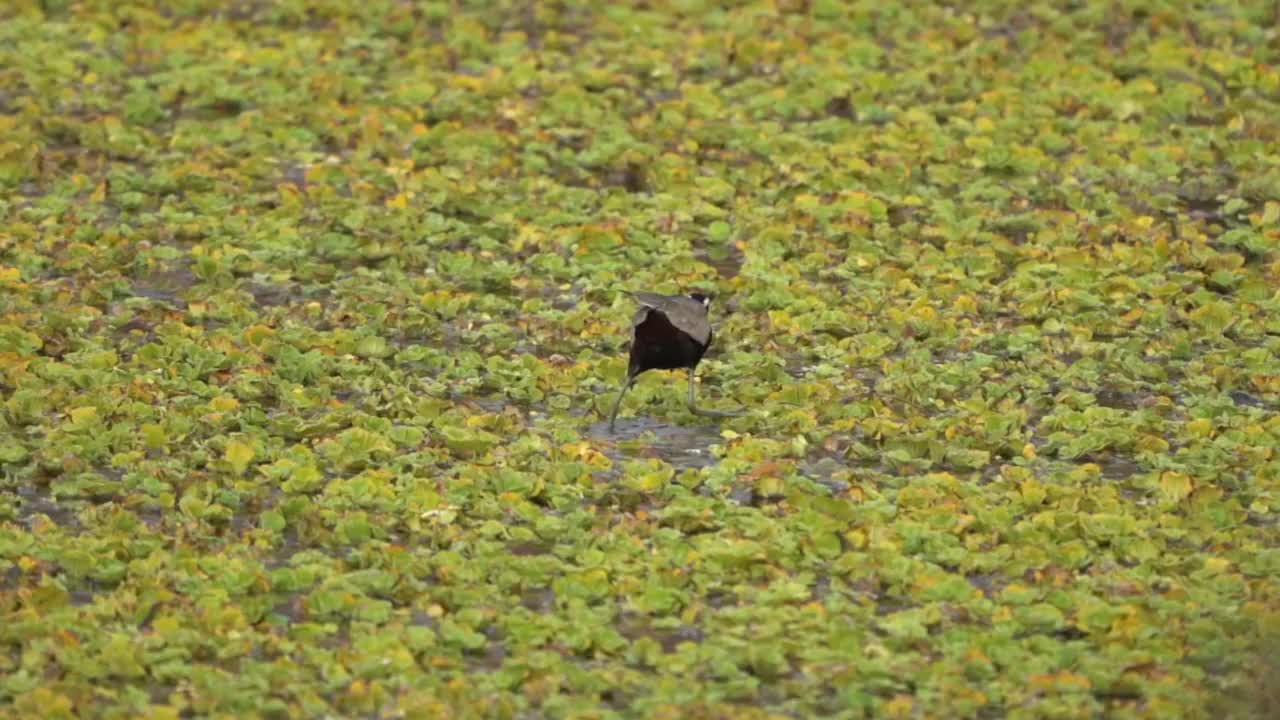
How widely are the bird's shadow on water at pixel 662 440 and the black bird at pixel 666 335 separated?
86mm

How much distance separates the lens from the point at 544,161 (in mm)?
12586

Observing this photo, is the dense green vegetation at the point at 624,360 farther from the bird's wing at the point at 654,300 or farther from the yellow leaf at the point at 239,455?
the bird's wing at the point at 654,300

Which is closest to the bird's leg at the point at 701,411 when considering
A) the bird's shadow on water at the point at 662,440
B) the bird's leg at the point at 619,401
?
the bird's shadow on water at the point at 662,440

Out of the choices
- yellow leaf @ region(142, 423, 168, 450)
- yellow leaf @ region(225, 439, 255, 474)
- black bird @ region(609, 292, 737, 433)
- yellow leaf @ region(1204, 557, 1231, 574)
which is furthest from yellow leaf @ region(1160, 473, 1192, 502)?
yellow leaf @ region(142, 423, 168, 450)

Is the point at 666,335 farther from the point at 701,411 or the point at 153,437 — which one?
the point at 153,437

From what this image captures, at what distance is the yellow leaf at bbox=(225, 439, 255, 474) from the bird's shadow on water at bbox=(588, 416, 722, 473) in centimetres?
138

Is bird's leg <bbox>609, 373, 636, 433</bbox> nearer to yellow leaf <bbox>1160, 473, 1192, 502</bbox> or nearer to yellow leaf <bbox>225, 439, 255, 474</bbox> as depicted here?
yellow leaf <bbox>225, 439, 255, 474</bbox>

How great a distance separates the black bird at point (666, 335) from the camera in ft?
30.5

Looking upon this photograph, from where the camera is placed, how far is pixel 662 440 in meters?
9.49

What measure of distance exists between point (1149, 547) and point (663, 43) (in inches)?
276

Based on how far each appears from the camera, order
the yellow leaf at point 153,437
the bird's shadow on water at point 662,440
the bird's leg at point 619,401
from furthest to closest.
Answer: the bird's leg at point 619,401, the bird's shadow on water at point 662,440, the yellow leaf at point 153,437

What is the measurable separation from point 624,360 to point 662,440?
2.58ft

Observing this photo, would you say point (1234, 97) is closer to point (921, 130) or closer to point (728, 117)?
point (921, 130)

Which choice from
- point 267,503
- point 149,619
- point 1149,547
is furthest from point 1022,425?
point 149,619
